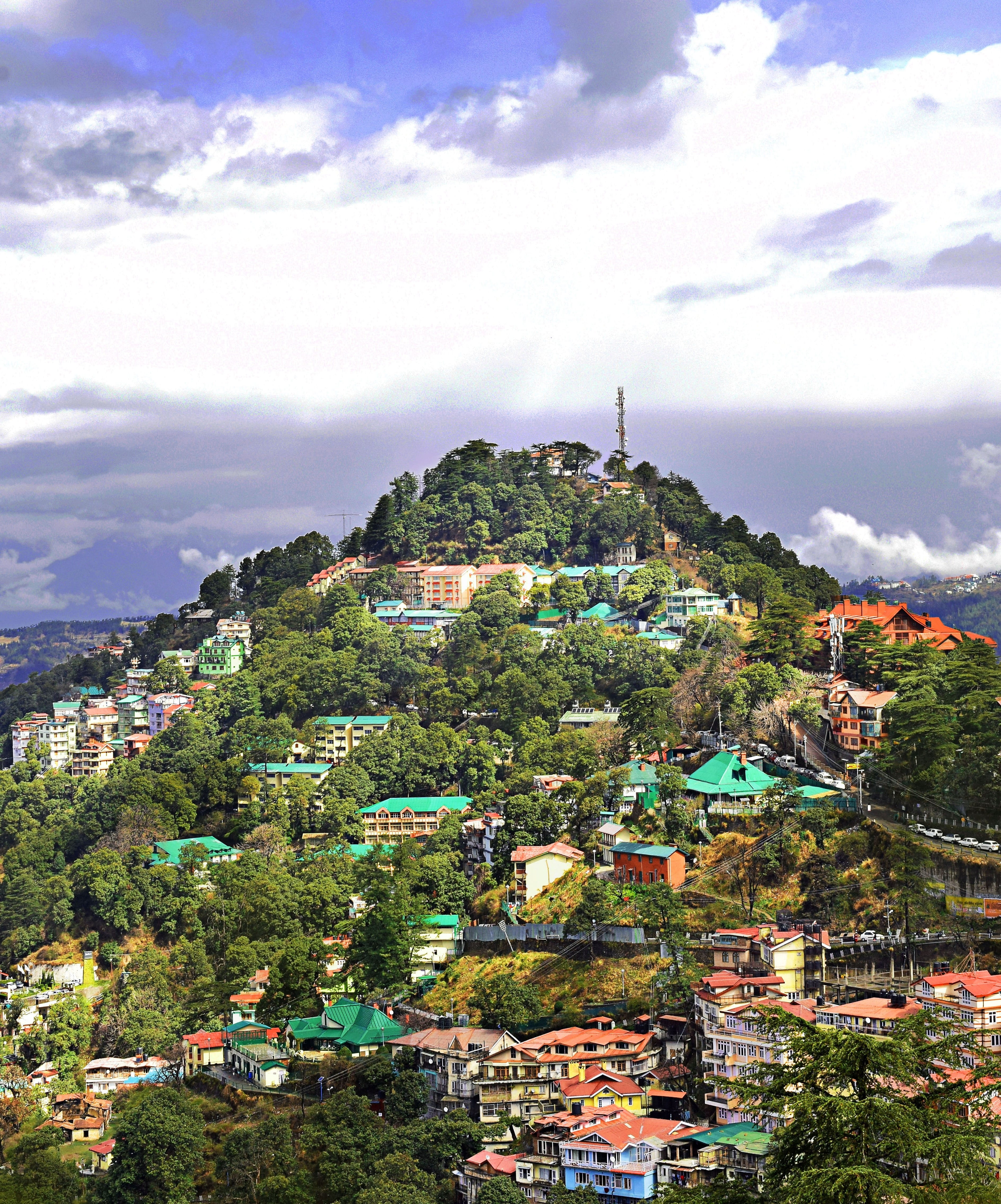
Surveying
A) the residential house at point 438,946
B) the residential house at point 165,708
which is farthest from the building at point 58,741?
the residential house at point 438,946

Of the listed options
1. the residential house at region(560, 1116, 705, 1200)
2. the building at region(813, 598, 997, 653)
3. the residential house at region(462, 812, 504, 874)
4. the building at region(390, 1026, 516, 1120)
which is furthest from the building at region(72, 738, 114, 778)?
the residential house at region(560, 1116, 705, 1200)

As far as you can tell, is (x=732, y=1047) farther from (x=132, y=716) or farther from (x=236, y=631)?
(x=236, y=631)

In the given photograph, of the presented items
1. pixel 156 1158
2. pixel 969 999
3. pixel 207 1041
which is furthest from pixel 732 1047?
pixel 207 1041

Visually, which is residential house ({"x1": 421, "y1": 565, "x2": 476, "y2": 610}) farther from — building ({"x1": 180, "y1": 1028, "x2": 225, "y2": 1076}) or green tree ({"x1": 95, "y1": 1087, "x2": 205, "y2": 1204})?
green tree ({"x1": 95, "y1": 1087, "x2": 205, "y2": 1204})

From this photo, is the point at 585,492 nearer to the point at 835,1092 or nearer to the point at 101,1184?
the point at 101,1184

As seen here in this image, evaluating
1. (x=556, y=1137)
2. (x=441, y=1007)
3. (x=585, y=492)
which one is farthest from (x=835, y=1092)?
(x=585, y=492)

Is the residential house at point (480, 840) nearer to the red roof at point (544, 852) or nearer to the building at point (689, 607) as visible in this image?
the red roof at point (544, 852)
